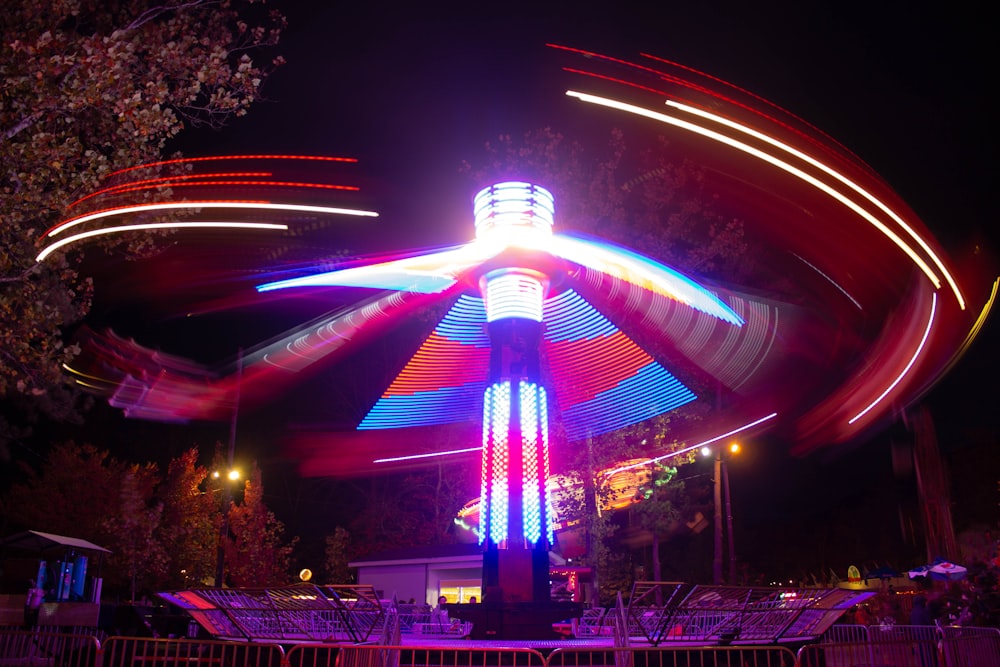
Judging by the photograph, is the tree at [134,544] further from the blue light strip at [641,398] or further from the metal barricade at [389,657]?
the metal barricade at [389,657]

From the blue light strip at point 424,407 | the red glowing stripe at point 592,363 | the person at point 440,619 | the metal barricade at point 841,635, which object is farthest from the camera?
the red glowing stripe at point 592,363

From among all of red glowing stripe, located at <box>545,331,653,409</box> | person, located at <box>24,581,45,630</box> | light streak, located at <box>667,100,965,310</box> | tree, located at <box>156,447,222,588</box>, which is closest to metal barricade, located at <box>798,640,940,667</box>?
light streak, located at <box>667,100,965,310</box>

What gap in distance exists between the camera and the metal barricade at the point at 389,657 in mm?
9344

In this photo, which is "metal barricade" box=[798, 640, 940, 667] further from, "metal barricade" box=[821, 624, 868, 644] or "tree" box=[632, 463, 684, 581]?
"tree" box=[632, 463, 684, 581]

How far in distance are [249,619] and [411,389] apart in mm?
7117

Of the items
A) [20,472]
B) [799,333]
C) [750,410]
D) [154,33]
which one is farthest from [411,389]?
[20,472]

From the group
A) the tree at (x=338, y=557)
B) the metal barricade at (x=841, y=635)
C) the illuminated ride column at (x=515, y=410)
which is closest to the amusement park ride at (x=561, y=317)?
the illuminated ride column at (x=515, y=410)

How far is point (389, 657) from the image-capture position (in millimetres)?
10320

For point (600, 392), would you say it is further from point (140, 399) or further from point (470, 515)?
point (140, 399)

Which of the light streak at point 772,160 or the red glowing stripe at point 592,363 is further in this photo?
the red glowing stripe at point 592,363

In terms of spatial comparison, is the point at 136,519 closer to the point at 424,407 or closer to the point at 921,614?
the point at 424,407

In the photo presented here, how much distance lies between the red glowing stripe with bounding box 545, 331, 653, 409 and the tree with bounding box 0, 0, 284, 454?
918 centimetres

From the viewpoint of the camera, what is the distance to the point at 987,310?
2323cm

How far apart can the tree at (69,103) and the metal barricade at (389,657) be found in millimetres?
6535
